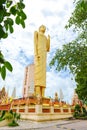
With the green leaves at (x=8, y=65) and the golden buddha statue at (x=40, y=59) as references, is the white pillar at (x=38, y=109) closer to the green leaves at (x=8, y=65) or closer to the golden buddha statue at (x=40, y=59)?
the golden buddha statue at (x=40, y=59)

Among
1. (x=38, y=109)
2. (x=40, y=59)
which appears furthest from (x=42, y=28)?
(x=38, y=109)

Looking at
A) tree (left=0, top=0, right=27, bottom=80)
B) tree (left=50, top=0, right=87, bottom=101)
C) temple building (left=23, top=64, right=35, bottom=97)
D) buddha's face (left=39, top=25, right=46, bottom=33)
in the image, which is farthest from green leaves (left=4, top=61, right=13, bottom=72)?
temple building (left=23, top=64, right=35, bottom=97)

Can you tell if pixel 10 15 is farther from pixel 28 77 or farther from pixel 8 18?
pixel 28 77

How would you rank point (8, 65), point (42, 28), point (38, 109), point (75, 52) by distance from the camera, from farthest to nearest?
1. point (42, 28)
2. point (38, 109)
3. point (75, 52)
4. point (8, 65)

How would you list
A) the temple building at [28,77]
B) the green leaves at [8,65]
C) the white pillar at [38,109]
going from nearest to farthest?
the green leaves at [8,65]
the white pillar at [38,109]
the temple building at [28,77]

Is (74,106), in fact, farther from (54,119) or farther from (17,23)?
(17,23)

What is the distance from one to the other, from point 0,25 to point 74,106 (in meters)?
19.5

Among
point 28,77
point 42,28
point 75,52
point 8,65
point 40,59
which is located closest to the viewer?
point 8,65

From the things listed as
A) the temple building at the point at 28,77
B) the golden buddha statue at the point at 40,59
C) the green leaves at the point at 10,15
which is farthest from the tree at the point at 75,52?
the temple building at the point at 28,77

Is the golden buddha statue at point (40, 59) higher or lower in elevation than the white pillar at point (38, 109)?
higher

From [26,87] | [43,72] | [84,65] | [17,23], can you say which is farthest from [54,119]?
[17,23]

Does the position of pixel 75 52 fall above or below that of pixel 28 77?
below

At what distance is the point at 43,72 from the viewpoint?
21.5 m

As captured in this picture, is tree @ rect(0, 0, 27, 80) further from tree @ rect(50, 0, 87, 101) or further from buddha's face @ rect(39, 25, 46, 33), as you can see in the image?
buddha's face @ rect(39, 25, 46, 33)
